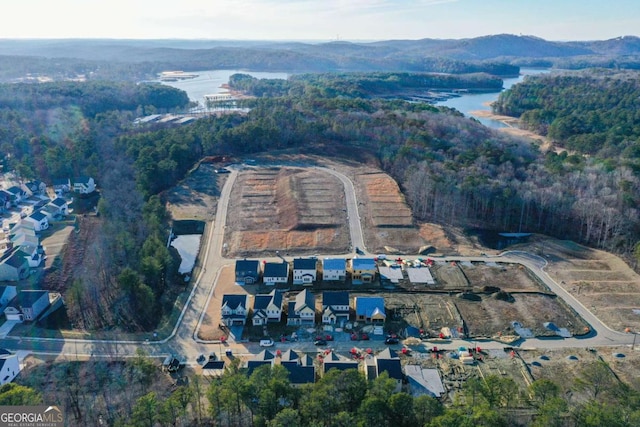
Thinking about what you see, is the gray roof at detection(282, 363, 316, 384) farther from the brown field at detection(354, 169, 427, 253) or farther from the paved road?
the brown field at detection(354, 169, 427, 253)

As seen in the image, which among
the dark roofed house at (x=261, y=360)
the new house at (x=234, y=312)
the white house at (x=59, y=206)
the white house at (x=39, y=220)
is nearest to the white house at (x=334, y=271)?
the new house at (x=234, y=312)

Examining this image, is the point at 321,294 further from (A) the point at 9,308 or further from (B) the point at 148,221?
(A) the point at 9,308

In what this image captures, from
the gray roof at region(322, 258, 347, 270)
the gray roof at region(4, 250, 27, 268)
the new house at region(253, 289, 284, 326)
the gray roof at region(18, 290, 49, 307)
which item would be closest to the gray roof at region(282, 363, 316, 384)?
the new house at region(253, 289, 284, 326)

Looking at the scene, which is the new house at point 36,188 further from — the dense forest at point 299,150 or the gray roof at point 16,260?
the gray roof at point 16,260

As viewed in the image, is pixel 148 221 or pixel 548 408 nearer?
pixel 548 408

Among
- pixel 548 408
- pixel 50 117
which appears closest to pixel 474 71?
pixel 50 117
